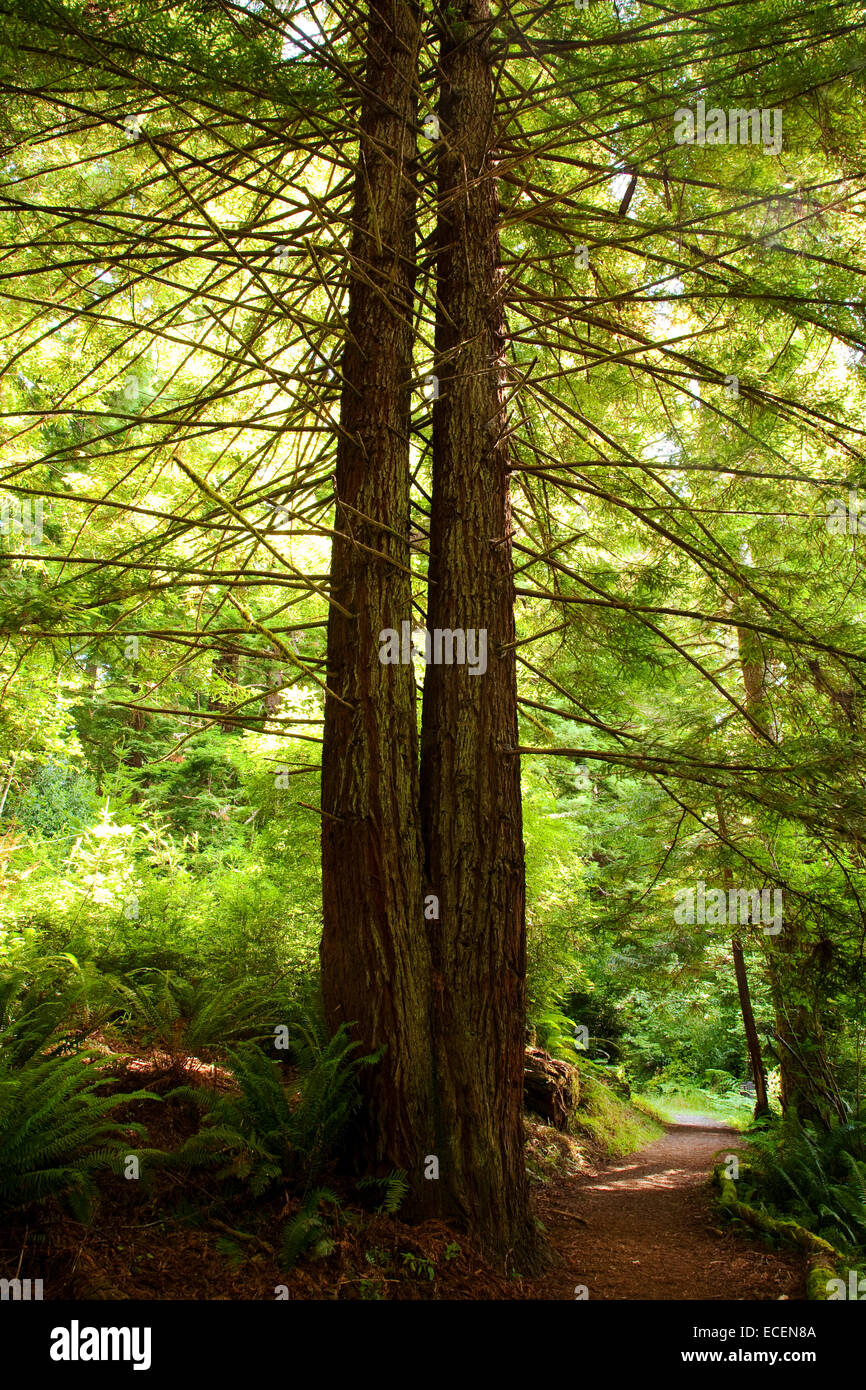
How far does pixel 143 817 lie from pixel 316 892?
21.5ft

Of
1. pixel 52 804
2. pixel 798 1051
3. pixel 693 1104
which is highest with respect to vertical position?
pixel 52 804

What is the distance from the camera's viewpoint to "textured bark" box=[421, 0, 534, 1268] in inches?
133

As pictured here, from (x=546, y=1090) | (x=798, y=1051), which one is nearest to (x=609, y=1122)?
(x=546, y=1090)

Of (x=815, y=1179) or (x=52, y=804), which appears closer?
(x=815, y=1179)

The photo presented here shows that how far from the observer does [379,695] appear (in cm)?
357

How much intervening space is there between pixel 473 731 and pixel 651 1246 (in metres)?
3.35

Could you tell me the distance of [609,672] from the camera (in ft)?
15.0

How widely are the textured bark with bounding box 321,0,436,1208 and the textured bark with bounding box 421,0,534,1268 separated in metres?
0.14

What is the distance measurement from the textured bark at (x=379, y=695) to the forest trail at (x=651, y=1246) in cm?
110

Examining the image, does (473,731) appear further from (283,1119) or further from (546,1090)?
(546,1090)

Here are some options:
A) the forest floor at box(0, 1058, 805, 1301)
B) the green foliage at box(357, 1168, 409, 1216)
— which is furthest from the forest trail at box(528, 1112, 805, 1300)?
the green foliage at box(357, 1168, 409, 1216)

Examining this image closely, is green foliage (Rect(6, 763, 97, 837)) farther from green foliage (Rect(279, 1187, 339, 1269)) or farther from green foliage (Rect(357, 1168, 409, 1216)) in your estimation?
green foliage (Rect(279, 1187, 339, 1269))

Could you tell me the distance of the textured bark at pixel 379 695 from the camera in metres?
3.30
